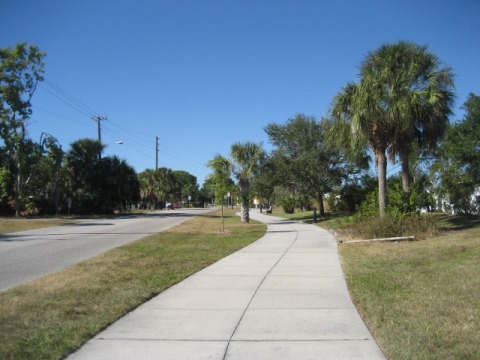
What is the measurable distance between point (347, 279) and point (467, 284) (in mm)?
2085

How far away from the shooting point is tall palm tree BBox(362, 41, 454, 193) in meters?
17.3

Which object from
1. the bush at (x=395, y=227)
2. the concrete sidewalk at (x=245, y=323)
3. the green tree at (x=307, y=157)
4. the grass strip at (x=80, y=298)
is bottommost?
the concrete sidewalk at (x=245, y=323)

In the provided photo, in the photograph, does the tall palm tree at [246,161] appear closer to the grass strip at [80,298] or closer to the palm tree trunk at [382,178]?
the palm tree trunk at [382,178]

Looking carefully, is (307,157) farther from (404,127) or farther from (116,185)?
(116,185)

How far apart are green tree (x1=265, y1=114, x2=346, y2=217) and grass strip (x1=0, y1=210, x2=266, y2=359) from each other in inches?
700

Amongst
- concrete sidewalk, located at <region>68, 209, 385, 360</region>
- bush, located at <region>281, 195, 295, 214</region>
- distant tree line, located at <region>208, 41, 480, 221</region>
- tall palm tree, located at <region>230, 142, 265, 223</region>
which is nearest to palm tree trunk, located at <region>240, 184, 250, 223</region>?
tall palm tree, located at <region>230, 142, 265, 223</region>

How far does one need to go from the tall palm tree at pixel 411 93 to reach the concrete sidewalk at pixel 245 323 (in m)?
9.67

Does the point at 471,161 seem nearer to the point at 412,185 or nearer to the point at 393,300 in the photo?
the point at 412,185

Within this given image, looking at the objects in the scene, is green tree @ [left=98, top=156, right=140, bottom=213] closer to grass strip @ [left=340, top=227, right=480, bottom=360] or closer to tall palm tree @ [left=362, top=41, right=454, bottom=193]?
tall palm tree @ [left=362, top=41, right=454, bottom=193]

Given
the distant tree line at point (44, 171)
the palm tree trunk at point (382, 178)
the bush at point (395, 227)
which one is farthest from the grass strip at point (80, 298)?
the distant tree line at point (44, 171)

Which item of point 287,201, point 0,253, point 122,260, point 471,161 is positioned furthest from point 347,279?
point 287,201

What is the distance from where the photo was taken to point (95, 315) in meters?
6.24

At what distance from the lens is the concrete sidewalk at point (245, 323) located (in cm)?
480

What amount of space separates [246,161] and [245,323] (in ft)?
85.8
